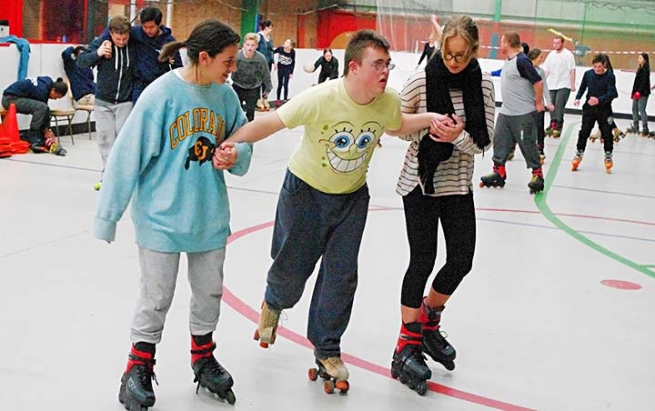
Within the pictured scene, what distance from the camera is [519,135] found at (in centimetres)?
1100

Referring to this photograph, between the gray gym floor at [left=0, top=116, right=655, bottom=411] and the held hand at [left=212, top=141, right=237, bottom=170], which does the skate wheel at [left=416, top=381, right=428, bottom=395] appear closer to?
the gray gym floor at [left=0, top=116, right=655, bottom=411]

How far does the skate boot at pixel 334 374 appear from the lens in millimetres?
4387

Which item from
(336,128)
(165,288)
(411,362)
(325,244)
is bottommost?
(411,362)

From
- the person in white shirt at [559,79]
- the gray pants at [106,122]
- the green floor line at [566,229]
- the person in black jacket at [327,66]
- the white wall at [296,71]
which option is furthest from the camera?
the person in black jacket at [327,66]

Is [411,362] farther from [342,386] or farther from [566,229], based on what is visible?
[566,229]

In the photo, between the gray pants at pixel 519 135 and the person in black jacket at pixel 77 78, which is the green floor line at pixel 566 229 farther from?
the person in black jacket at pixel 77 78

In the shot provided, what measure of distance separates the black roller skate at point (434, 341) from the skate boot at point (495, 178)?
22.5 ft

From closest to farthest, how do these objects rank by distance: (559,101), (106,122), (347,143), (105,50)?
(347,143) < (105,50) < (106,122) < (559,101)

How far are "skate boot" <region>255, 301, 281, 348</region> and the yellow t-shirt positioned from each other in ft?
2.55

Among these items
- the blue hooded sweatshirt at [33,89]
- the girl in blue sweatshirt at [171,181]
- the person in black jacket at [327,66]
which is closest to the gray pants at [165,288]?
the girl in blue sweatshirt at [171,181]

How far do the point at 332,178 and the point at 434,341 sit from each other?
112cm

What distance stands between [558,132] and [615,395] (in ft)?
48.9

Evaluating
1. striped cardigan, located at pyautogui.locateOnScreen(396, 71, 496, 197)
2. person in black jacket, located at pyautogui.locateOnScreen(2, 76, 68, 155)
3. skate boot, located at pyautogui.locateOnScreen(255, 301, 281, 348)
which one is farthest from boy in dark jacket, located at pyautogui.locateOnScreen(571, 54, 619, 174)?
skate boot, located at pyautogui.locateOnScreen(255, 301, 281, 348)

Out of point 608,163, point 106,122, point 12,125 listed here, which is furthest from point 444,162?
point 608,163
